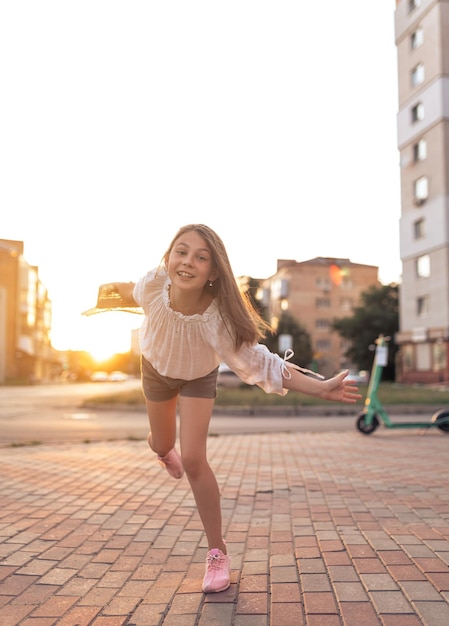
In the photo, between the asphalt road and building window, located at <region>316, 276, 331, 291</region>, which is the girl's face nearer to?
the asphalt road

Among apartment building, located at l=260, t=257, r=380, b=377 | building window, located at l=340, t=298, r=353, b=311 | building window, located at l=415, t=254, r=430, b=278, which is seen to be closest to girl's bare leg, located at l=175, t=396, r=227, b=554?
building window, located at l=415, t=254, r=430, b=278

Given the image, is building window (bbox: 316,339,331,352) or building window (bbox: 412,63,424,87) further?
building window (bbox: 316,339,331,352)

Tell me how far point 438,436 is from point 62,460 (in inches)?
249

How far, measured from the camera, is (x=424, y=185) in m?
45.4

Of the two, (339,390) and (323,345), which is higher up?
(323,345)

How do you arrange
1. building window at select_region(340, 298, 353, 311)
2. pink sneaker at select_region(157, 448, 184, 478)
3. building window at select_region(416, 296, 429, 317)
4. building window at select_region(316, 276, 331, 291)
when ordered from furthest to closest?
building window at select_region(340, 298, 353, 311)
building window at select_region(316, 276, 331, 291)
building window at select_region(416, 296, 429, 317)
pink sneaker at select_region(157, 448, 184, 478)

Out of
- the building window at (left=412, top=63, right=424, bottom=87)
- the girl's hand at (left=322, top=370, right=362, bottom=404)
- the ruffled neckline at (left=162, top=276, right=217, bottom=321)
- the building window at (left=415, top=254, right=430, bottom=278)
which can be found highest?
the building window at (left=412, top=63, right=424, bottom=87)

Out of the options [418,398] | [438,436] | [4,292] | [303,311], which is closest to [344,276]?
[303,311]

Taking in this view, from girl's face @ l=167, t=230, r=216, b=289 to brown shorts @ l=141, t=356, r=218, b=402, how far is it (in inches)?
18.9

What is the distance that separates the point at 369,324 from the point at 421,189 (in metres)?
17.6

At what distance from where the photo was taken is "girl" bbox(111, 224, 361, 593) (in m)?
3.41

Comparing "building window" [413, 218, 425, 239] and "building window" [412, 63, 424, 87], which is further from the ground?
"building window" [412, 63, 424, 87]

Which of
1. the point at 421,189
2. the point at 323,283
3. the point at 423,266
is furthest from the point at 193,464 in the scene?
the point at 323,283

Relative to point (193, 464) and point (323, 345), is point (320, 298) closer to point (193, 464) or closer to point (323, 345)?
point (323, 345)
